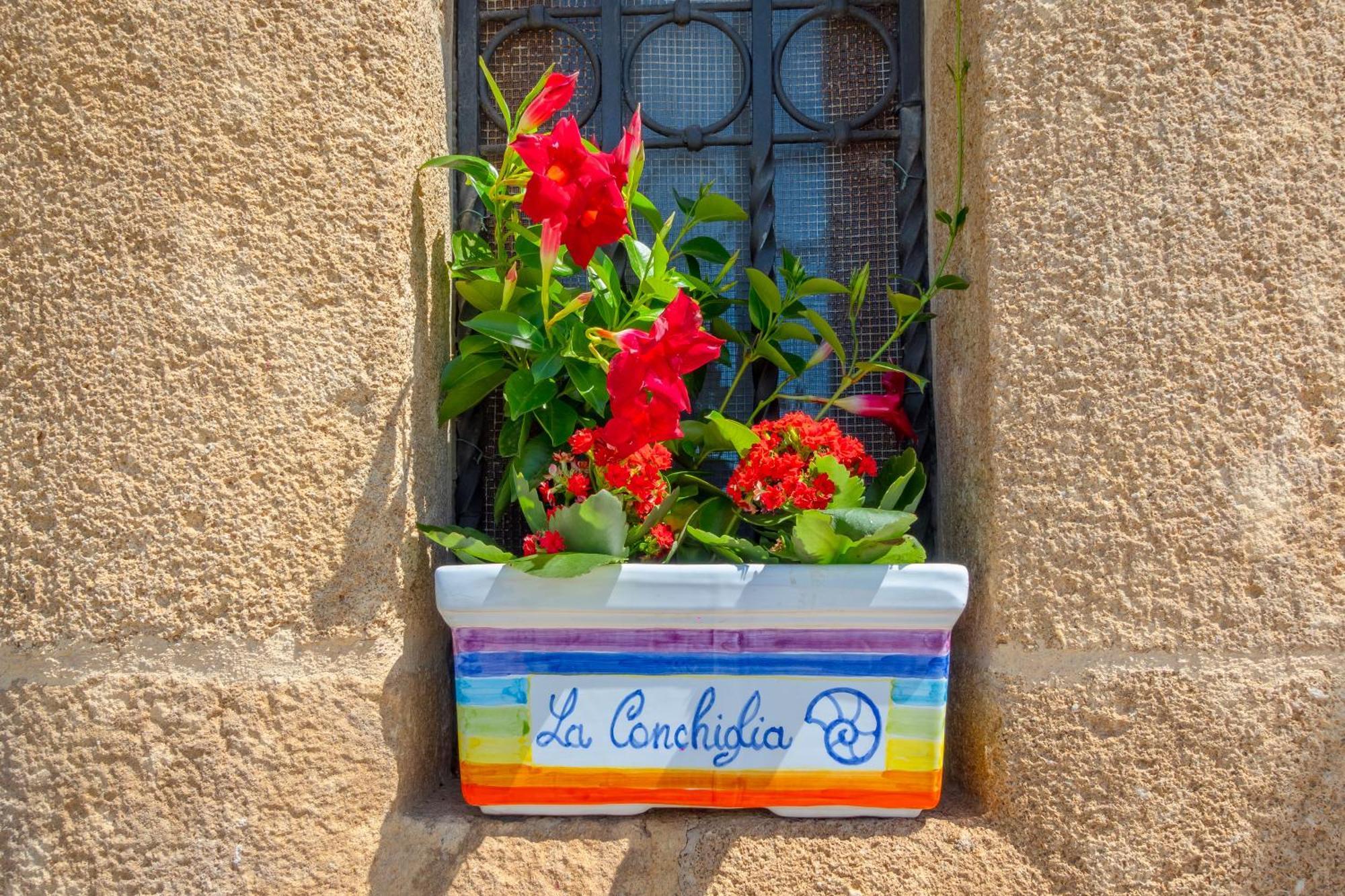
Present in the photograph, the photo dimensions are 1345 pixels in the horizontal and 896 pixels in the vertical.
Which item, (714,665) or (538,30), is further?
(538,30)

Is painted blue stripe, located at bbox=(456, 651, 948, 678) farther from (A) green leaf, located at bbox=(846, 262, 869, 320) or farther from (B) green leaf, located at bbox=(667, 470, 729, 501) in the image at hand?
(A) green leaf, located at bbox=(846, 262, 869, 320)

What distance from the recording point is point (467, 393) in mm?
1431

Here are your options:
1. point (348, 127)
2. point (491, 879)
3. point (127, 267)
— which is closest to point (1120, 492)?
point (491, 879)

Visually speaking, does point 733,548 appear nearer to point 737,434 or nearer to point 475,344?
point 737,434

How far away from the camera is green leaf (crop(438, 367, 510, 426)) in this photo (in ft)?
4.67

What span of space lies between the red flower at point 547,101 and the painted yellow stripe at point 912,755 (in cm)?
89

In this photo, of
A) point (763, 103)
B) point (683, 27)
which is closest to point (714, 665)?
point (763, 103)

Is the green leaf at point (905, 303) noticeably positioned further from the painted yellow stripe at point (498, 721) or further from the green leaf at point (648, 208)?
the painted yellow stripe at point (498, 721)

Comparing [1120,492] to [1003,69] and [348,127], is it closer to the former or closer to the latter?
[1003,69]

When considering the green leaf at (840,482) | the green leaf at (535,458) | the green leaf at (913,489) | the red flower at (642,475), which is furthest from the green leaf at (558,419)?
the green leaf at (913,489)

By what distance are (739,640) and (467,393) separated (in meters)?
0.49

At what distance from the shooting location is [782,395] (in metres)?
1.53

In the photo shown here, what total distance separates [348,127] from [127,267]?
0.31 metres

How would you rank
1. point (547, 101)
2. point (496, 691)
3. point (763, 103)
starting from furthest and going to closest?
point (763, 103)
point (547, 101)
point (496, 691)
